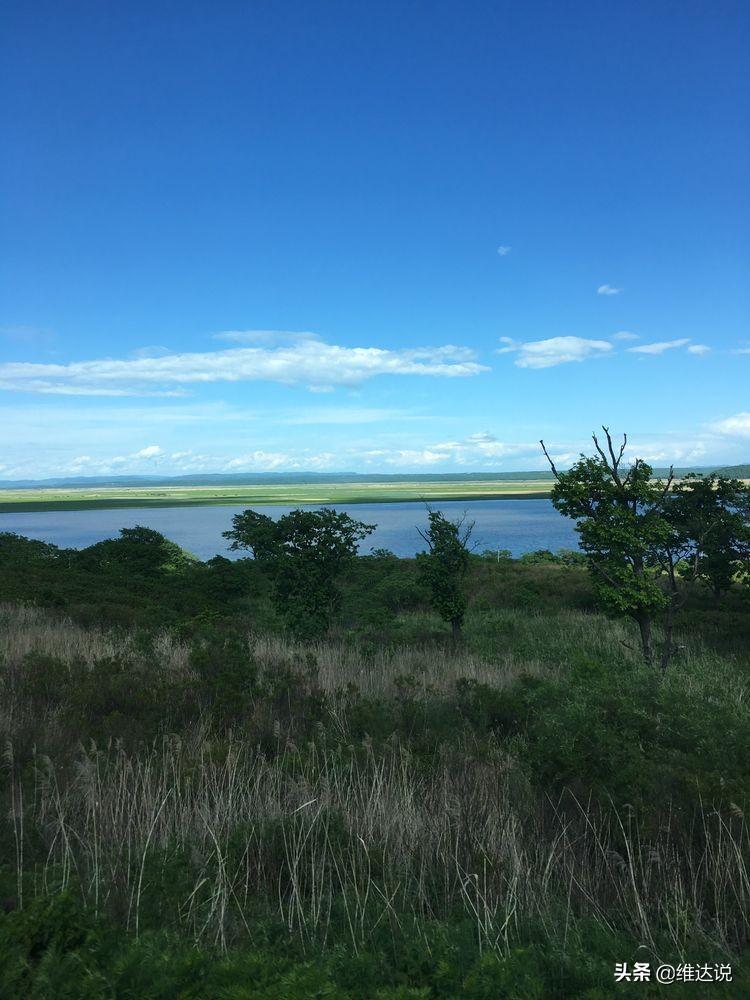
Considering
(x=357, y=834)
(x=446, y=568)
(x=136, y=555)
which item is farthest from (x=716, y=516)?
(x=136, y=555)

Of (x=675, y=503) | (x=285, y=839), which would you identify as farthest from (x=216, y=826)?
(x=675, y=503)

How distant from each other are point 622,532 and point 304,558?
710cm

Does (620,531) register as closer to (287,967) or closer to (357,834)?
(357,834)

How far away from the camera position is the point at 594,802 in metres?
4.71

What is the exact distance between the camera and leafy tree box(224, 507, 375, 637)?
14.7 metres

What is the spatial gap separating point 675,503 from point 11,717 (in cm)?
2131

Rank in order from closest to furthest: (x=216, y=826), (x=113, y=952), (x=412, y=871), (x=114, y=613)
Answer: (x=113, y=952) → (x=412, y=871) → (x=216, y=826) → (x=114, y=613)

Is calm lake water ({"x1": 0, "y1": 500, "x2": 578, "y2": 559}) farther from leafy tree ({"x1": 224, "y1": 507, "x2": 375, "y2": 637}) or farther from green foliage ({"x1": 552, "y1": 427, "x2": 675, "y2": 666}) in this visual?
green foliage ({"x1": 552, "y1": 427, "x2": 675, "y2": 666})

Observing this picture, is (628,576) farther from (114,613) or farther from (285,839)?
(114,613)

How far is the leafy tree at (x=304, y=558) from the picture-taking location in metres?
14.7

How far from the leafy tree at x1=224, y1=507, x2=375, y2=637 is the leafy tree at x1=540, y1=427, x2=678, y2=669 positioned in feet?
16.3

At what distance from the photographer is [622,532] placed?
1100 cm

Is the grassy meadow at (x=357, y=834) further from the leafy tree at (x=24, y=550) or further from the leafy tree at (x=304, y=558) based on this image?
the leafy tree at (x=24, y=550)

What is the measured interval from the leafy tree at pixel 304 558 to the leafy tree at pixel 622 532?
4.98m
